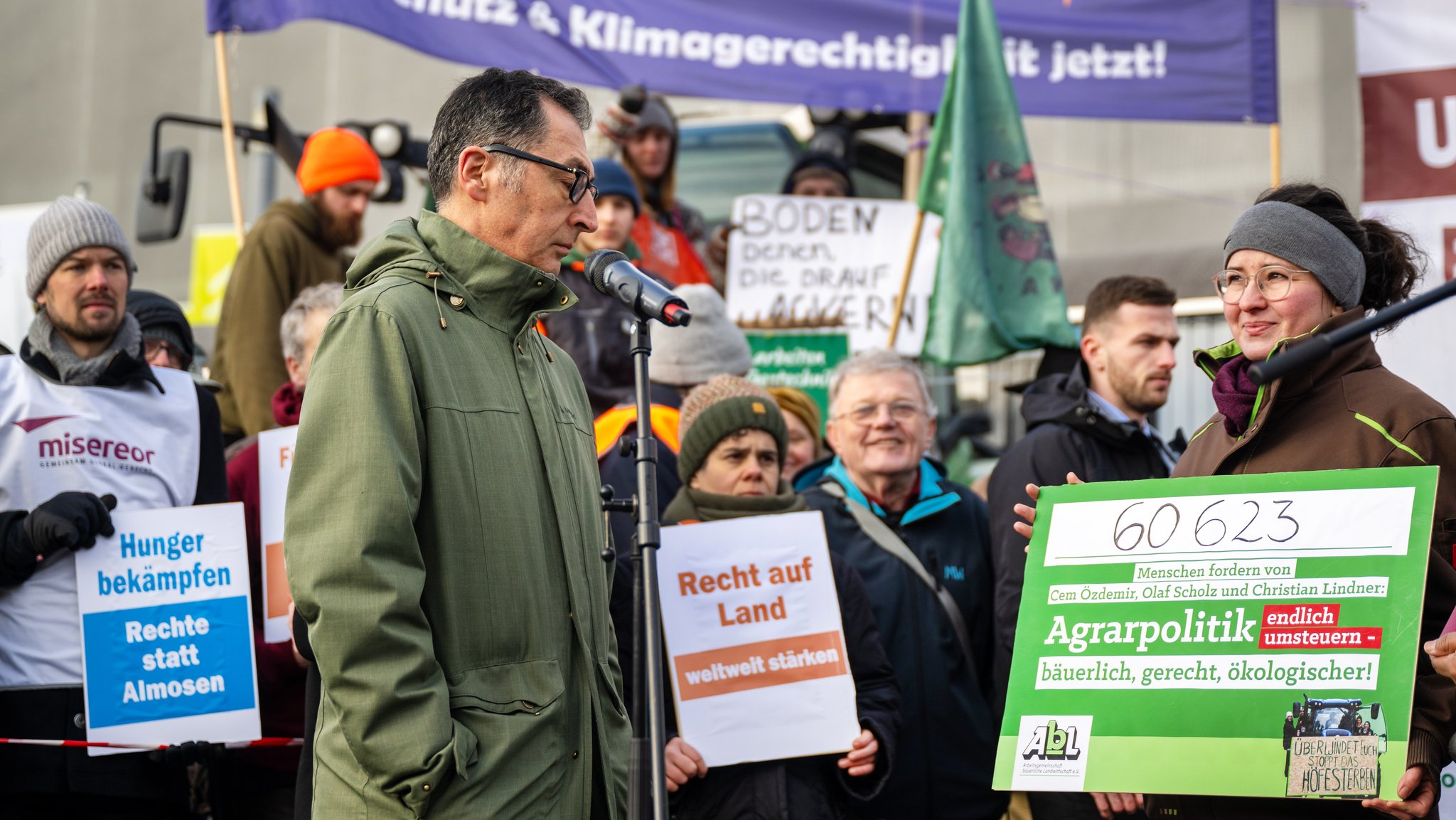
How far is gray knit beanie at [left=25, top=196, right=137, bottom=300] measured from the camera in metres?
4.79

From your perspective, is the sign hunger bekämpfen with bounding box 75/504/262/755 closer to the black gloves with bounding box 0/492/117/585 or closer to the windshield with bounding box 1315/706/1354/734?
the black gloves with bounding box 0/492/117/585

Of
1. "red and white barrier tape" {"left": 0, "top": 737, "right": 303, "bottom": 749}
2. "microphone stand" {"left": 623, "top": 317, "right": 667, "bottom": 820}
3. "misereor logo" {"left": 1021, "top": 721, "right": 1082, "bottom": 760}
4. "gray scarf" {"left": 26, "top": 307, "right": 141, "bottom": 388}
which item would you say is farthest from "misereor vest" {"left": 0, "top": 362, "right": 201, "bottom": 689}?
"misereor logo" {"left": 1021, "top": 721, "right": 1082, "bottom": 760}

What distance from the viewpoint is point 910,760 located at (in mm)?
5055

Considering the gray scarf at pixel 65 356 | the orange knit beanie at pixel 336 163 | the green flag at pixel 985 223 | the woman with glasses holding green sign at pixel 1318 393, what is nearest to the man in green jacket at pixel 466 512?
the woman with glasses holding green sign at pixel 1318 393

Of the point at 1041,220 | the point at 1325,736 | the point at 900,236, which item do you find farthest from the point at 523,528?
the point at 900,236

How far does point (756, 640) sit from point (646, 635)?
1381mm

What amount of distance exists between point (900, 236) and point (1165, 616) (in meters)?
4.96

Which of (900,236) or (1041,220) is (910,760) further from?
(900,236)

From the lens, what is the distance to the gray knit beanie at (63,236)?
479 centimetres

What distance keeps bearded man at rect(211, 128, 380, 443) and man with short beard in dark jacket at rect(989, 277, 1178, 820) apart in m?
3.01

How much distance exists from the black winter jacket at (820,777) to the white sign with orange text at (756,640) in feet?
0.26

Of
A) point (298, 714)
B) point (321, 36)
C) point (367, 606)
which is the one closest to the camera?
point (367, 606)

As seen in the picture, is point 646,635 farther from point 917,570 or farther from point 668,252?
point 668,252

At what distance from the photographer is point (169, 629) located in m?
4.58
